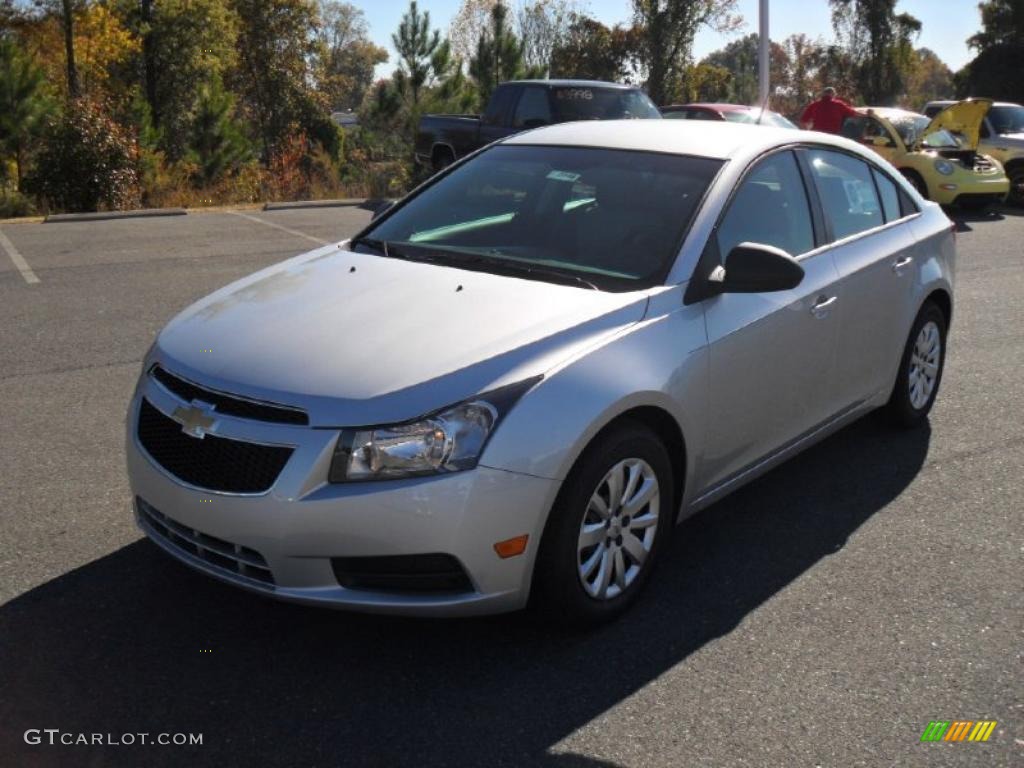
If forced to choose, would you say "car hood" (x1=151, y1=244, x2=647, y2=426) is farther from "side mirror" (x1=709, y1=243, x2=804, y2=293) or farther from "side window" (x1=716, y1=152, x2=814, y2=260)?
"side window" (x1=716, y1=152, x2=814, y2=260)

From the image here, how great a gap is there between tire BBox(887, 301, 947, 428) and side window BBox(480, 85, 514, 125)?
1140 cm

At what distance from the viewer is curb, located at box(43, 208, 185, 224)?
14805mm

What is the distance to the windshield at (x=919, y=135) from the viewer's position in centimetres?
1748

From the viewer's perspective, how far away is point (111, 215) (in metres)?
15.2

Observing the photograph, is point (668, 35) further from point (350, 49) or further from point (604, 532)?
point (350, 49)

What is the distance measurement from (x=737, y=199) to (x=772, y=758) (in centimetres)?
225

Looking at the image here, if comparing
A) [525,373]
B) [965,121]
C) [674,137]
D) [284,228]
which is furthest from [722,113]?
[525,373]

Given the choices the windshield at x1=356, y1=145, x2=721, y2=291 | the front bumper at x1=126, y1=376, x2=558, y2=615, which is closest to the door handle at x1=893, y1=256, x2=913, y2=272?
the windshield at x1=356, y1=145, x2=721, y2=291

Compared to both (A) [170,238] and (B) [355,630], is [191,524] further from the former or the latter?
(A) [170,238]

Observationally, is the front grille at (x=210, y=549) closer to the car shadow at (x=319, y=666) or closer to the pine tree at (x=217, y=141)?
the car shadow at (x=319, y=666)

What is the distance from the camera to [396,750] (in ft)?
10.2

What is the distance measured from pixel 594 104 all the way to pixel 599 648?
42.7 feet

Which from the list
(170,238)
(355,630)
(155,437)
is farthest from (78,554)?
(170,238)

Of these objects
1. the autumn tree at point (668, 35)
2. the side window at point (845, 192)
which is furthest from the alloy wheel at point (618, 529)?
the autumn tree at point (668, 35)
